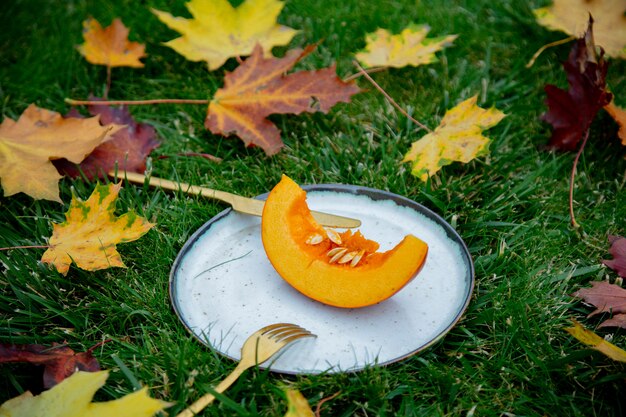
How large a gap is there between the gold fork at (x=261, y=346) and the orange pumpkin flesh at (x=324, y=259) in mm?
93

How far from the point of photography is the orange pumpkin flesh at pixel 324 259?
116 centimetres

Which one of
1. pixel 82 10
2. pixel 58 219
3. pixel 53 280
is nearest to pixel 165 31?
pixel 82 10

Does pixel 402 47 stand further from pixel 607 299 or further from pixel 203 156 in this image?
pixel 607 299

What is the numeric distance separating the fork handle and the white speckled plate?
0.04 meters

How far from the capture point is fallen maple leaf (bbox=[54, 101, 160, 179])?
1621 millimetres

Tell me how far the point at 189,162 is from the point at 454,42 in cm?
107

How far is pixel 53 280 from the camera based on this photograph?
4.46ft

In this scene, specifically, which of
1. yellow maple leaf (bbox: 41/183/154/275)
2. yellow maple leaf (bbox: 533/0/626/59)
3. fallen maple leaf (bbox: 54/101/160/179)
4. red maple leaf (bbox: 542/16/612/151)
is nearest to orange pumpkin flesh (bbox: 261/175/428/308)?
yellow maple leaf (bbox: 41/183/154/275)

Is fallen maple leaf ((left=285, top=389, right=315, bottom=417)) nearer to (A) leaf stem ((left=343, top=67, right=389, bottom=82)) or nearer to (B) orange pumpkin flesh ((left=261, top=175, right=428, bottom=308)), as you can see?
(B) orange pumpkin flesh ((left=261, top=175, right=428, bottom=308))

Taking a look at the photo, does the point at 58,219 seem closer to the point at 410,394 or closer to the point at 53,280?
the point at 53,280

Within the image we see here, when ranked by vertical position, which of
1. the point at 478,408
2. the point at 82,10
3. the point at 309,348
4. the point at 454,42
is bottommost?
the point at 478,408

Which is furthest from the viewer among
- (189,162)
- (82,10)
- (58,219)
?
(82,10)

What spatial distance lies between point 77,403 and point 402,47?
145 cm

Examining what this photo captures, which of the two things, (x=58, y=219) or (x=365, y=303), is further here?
(x=58, y=219)
